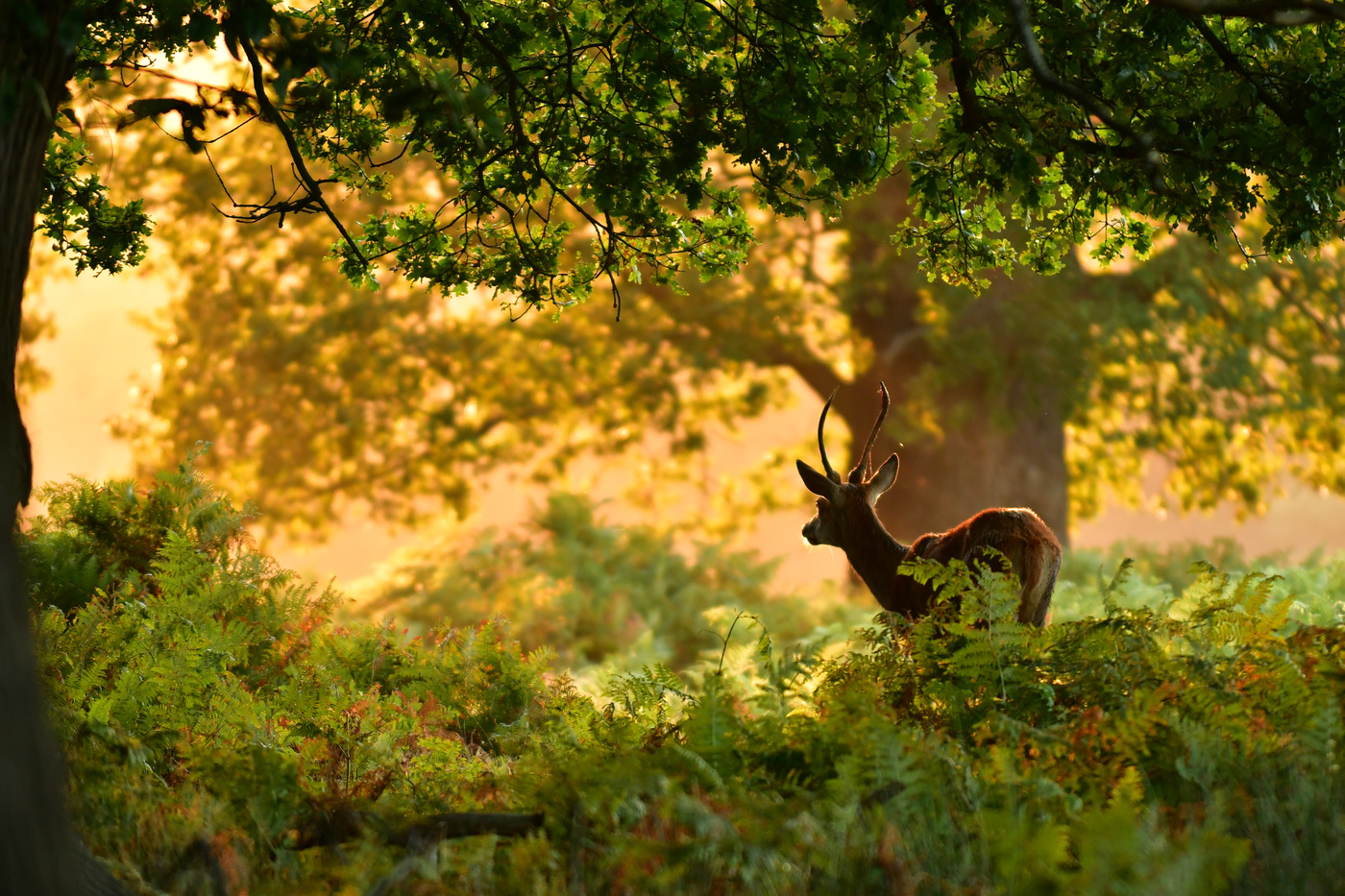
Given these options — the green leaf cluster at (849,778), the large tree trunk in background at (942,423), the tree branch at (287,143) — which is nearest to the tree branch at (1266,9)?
the green leaf cluster at (849,778)

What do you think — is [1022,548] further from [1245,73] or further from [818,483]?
[1245,73]

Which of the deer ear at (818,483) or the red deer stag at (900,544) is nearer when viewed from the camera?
the red deer stag at (900,544)

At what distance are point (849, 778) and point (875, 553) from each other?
12.4 feet

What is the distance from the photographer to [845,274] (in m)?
17.1

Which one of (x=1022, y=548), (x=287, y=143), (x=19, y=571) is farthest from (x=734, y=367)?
(x=19, y=571)

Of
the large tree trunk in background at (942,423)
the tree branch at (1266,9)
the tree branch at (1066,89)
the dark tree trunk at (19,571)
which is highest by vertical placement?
the large tree trunk in background at (942,423)

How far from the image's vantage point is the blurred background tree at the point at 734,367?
16.5 m

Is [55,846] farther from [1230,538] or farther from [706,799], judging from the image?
[1230,538]

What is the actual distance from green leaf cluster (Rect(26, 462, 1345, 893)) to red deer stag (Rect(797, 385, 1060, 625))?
1030 millimetres

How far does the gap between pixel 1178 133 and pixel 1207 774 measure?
3.30 meters

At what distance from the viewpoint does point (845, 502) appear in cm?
707

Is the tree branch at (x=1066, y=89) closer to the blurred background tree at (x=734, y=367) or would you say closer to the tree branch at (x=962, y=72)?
the tree branch at (x=962, y=72)

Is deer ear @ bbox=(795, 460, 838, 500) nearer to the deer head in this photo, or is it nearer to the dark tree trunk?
the deer head

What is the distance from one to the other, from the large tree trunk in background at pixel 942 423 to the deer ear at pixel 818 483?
9.43 meters
